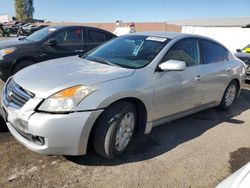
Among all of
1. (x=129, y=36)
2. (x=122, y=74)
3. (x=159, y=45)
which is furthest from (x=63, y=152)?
(x=129, y=36)

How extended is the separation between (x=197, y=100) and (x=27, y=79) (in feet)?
8.52

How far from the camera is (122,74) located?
338 cm

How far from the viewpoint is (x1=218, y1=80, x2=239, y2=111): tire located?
5.39 meters

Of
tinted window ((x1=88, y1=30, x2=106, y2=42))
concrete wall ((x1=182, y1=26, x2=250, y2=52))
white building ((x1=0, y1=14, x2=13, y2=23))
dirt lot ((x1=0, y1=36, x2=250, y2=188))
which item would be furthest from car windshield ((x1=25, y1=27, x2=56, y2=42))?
white building ((x1=0, y1=14, x2=13, y2=23))

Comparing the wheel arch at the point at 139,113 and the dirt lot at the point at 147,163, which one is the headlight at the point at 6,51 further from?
the wheel arch at the point at 139,113

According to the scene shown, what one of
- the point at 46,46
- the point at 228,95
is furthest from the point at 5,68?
the point at 228,95

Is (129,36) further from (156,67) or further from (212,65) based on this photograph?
(212,65)

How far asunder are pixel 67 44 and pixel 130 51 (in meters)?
3.45

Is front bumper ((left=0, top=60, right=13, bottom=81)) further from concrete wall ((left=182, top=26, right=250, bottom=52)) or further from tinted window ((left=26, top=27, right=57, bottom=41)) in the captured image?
concrete wall ((left=182, top=26, right=250, bottom=52))

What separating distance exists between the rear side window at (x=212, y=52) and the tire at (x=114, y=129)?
1931 mm

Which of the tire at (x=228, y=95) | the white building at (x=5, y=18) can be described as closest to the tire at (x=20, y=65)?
the tire at (x=228, y=95)

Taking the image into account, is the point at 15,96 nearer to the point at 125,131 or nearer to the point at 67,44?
the point at 125,131

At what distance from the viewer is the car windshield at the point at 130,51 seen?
12.5ft

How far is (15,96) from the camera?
10.5 feet
